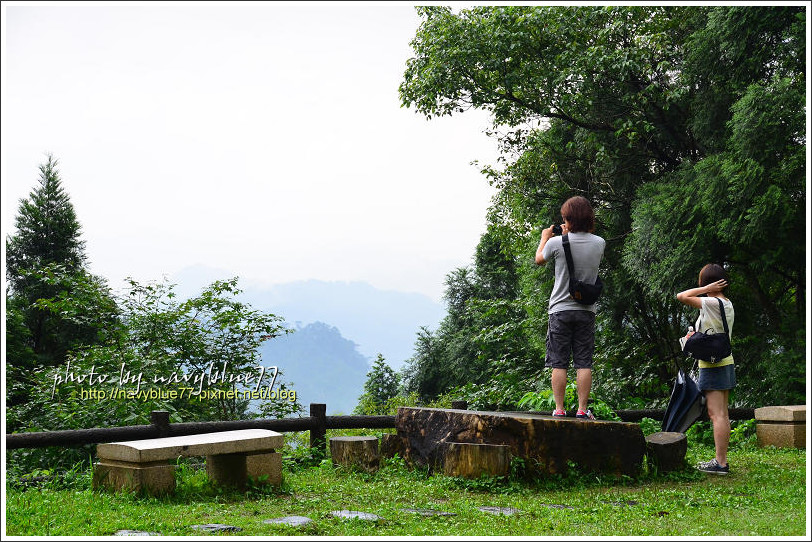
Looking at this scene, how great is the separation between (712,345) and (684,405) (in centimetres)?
84

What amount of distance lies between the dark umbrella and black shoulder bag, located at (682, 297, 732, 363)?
19.2 inches

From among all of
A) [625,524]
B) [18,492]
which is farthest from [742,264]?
[18,492]

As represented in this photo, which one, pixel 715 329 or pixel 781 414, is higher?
pixel 715 329

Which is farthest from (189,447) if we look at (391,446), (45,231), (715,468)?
(45,231)

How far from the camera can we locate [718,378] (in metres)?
6.98

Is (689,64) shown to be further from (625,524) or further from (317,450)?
(625,524)

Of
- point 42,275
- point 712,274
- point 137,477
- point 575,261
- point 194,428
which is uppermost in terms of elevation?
point 42,275

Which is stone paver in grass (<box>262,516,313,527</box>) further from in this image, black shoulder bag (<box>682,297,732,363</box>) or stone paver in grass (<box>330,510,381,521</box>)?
black shoulder bag (<box>682,297,732,363</box>)

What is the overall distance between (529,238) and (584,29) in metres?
5.38

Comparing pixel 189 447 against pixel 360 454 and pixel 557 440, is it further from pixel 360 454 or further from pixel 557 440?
pixel 557 440

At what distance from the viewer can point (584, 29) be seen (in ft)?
47.8

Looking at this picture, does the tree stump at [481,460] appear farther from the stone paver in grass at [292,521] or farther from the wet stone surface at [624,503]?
the stone paver in grass at [292,521]

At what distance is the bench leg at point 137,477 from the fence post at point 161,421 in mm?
1498

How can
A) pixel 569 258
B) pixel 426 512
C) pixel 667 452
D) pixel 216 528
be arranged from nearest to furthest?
pixel 216 528 < pixel 426 512 < pixel 569 258 < pixel 667 452
